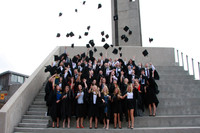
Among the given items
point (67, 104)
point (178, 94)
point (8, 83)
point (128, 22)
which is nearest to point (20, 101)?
point (67, 104)

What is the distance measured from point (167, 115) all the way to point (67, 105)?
12.4 feet

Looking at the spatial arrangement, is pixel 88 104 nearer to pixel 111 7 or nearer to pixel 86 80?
pixel 86 80

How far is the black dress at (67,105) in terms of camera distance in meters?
6.70

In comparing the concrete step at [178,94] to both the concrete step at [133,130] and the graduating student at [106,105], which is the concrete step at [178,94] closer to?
the concrete step at [133,130]

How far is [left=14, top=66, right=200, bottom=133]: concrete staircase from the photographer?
20.6ft

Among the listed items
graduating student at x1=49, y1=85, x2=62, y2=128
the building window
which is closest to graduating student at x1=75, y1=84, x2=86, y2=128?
graduating student at x1=49, y1=85, x2=62, y2=128

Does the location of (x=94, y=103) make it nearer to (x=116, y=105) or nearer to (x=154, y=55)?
(x=116, y=105)

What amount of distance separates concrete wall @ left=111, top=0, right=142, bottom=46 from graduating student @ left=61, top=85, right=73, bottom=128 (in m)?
7.62

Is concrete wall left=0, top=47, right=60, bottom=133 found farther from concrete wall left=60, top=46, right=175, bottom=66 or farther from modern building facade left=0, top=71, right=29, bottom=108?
modern building facade left=0, top=71, right=29, bottom=108

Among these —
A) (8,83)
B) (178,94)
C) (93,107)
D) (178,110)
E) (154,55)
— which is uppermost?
(154,55)

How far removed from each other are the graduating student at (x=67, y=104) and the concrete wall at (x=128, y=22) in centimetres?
762

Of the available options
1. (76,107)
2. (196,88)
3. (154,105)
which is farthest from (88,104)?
(196,88)

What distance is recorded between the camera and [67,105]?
6.88 meters

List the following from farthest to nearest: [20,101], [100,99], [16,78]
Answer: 1. [16,78]
2. [20,101]
3. [100,99]
